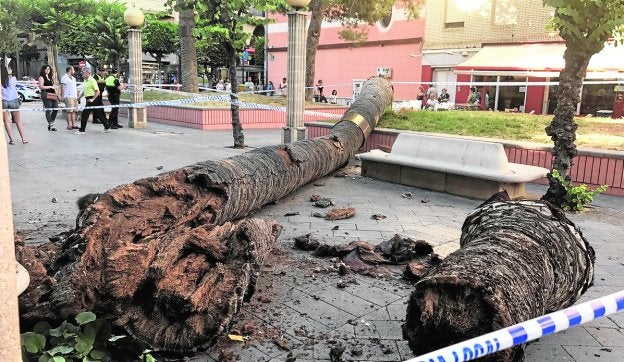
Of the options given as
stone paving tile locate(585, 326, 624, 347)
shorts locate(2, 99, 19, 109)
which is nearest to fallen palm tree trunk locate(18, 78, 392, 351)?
stone paving tile locate(585, 326, 624, 347)

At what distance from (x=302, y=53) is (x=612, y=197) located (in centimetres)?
594

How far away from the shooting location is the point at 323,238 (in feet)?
17.2

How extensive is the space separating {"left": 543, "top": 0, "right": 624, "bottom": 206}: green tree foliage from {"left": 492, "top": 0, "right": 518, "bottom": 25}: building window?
19.3 metres

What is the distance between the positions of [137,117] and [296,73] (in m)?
6.86

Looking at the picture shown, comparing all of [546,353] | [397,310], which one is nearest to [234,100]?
[397,310]

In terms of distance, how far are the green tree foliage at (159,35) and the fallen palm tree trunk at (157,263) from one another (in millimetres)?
34159

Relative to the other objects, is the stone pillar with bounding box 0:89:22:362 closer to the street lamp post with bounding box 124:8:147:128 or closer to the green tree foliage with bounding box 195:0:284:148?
the green tree foliage with bounding box 195:0:284:148

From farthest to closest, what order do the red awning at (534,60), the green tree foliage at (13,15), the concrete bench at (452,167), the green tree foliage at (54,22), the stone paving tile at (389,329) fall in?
the green tree foliage at (13,15) < the green tree foliage at (54,22) < the red awning at (534,60) < the concrete bench at (452,167) < the stone paving tile at (389,329)

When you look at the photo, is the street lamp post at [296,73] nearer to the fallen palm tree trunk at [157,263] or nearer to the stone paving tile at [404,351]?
the fallen palm tree trunk at [157,263]

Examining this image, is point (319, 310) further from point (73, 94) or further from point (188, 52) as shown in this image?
point (188, 52)

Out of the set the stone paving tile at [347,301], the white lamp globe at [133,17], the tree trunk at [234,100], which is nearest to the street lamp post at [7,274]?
the stone paving tile at [347,301]

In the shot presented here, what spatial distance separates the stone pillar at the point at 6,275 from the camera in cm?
145

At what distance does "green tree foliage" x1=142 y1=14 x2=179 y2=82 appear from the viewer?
3600 centimetres

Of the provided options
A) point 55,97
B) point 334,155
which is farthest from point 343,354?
point 55,97
